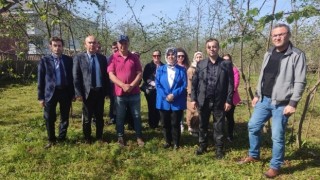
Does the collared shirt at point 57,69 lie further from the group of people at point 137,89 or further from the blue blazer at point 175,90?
the blue blazer at point 175,90

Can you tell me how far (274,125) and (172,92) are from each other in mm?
1877

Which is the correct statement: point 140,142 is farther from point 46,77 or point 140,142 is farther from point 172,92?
point 46,77

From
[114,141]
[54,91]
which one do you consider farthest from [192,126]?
[54,91]

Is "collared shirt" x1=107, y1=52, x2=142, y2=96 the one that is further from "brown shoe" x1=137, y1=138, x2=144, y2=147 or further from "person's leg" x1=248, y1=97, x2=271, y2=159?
"person's leg" x1=248, y1=97, x2=271, y2=159

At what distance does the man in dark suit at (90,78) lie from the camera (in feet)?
19.0

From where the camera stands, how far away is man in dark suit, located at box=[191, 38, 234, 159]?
525 centimetres

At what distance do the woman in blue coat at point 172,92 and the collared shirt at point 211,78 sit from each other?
59 centimetres

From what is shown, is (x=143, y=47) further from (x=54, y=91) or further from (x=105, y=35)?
(x=54, y=91)

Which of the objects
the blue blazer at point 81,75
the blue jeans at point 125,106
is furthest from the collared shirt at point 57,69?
the blue jeans at point 125,106

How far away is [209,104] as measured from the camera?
5406mm

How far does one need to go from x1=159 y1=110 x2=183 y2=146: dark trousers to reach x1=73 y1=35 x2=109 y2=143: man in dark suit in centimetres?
114

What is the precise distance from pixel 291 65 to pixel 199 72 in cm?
155

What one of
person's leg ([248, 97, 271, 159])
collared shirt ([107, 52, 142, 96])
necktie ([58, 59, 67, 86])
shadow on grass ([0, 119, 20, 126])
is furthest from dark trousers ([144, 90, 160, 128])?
shadow on grass ([0, 119, 20, 126])

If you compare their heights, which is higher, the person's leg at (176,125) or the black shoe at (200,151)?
the person's leg at (176,125)
